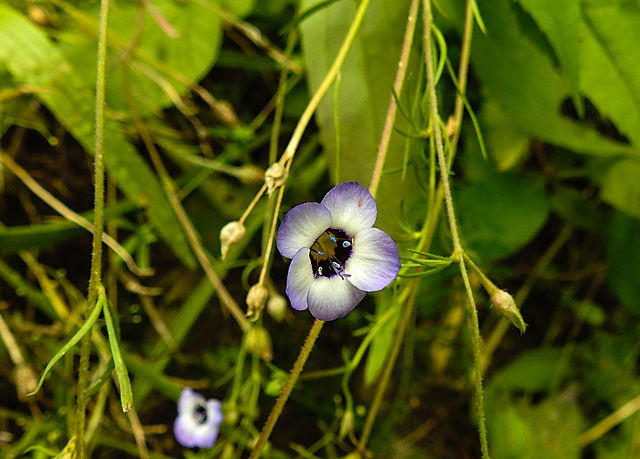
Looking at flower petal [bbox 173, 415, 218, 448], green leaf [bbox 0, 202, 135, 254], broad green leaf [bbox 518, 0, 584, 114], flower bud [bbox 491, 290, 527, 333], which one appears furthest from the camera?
green leaf [bbox 0, 202, 135, 254]

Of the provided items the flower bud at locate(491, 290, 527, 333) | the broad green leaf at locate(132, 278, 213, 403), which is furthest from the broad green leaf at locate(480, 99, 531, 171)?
the broad green leaf at locate(132, 278, 213, 403)

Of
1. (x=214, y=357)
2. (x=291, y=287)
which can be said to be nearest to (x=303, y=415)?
(x=214, y=357)

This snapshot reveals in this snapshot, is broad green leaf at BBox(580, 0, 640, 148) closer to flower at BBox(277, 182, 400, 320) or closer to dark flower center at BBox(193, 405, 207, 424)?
flower at BBox(277, 182, 400, 320)

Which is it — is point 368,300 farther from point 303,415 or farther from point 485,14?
point 485,14

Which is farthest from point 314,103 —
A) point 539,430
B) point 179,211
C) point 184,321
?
point 539,430

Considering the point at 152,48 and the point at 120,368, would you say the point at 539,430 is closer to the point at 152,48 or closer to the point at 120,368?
the point at 120,368

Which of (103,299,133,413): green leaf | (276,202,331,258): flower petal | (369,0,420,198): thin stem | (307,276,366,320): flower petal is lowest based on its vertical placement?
(103,299,133,413): green leaf
